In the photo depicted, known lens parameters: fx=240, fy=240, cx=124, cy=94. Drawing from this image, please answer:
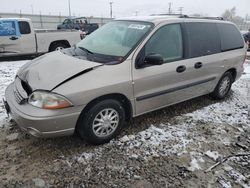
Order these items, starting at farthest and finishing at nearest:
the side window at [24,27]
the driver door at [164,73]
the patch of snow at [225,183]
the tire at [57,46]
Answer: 1. the tire at [57,46]
2. the side window at [24,27]
3. the driver door at [164,73]
4. the patch of snow at [225,183]

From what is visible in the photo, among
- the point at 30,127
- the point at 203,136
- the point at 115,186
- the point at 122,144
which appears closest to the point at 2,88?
the point at 30,127

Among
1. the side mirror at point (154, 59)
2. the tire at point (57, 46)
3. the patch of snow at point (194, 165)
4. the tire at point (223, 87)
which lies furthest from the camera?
the tire at point (57, 46)

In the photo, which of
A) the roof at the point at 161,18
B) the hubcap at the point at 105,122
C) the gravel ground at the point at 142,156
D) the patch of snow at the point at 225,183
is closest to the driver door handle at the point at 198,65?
the roof at the point at 161,18

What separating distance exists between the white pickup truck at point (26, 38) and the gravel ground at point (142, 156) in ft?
17.8

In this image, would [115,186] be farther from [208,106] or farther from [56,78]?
[208,106]

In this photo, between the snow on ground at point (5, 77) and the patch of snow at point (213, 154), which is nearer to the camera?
the patch of snow at point (213, 154)

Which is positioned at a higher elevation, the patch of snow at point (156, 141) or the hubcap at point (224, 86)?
the hubcap at point (224, 86)

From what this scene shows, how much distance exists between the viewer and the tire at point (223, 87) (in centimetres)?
496

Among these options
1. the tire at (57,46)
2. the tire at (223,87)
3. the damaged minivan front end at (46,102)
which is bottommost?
the tire at (223,87)

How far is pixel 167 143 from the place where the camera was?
341cm

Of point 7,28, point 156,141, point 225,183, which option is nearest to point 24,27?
point 7,28

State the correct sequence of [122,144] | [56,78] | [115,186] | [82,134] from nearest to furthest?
1. [115,186]
2. [56,78]
3. [82,134]
4. [122,144]

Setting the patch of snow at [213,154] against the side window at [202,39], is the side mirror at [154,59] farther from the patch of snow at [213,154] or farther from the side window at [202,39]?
the patch of snow at [213,154]

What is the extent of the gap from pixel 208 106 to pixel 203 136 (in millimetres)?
1288
